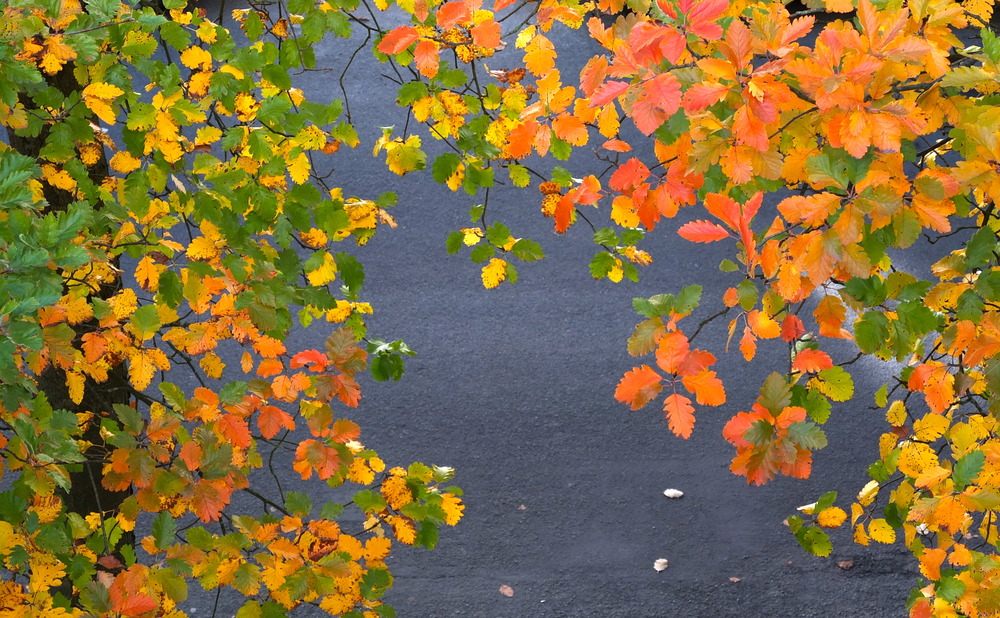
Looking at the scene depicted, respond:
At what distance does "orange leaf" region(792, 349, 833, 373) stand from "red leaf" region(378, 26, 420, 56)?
4.01 ft

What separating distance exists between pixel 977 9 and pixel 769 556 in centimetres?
350

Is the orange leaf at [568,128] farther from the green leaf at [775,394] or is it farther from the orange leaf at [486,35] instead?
the green leaf at [775,394]

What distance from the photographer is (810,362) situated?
7.38 ft

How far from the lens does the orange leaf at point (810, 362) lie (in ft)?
7.33

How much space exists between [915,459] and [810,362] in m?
0.50

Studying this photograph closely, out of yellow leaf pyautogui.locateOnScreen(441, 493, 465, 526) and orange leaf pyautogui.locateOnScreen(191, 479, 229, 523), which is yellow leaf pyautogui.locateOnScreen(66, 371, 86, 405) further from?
yellow leaf pyautogui.locateOnScreen(441, 493, 465, 526)

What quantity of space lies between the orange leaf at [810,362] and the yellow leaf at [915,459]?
42 centimetres

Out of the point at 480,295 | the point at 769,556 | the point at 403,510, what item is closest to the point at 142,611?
the point at 403,510

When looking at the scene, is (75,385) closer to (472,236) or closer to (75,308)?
(75,308)

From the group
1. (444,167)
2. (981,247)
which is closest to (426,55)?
(444,167)

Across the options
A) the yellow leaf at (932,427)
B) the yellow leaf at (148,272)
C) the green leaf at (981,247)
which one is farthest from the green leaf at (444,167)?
the yellow leaf at (932,427)

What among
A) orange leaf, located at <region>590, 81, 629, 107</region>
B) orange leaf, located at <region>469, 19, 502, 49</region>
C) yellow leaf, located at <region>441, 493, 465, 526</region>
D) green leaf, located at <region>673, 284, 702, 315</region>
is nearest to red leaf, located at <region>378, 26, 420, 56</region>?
orange leaf, located at <region>469, 19, 502, 49</region>

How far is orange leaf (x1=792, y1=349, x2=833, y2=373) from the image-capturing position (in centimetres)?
223

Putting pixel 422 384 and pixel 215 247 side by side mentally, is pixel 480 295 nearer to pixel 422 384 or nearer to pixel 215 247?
pixel 422 384
